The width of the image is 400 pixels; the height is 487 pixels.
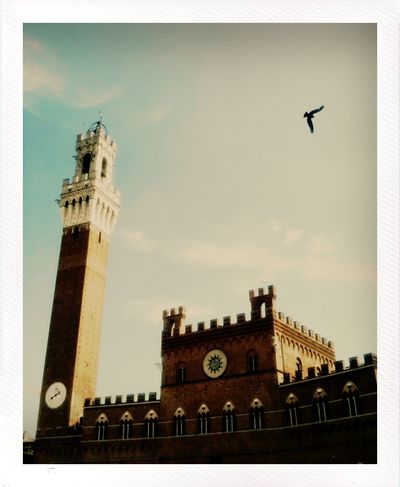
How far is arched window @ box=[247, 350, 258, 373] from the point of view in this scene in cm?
2736

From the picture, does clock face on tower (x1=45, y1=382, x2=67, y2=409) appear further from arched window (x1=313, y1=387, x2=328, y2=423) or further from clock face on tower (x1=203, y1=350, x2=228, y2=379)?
arched window (x1=313, y1=387, x2=328, y2=423)

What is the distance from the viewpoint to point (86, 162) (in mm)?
37562

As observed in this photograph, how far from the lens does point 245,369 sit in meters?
27.5

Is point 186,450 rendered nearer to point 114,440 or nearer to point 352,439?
point 114,440

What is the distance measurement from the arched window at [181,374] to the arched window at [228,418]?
9.83 ft

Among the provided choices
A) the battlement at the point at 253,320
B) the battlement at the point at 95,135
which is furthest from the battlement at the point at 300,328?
the battlement at the point at 95,135

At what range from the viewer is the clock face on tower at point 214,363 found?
28203mm

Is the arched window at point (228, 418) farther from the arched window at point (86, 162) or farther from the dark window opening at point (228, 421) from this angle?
the arched window at point (86, 162)

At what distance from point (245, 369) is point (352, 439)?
666 cm

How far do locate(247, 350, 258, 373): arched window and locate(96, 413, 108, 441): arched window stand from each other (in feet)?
27.1

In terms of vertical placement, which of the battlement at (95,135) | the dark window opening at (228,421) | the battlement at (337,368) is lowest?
the dark window opening at (228,421)

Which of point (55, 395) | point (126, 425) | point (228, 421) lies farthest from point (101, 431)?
point (228, 421)

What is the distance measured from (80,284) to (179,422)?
1057 cm

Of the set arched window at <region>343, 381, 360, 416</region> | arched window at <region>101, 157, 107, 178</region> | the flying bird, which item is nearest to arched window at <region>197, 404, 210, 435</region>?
arched window at <region>343, 381, 360, 416</region>
